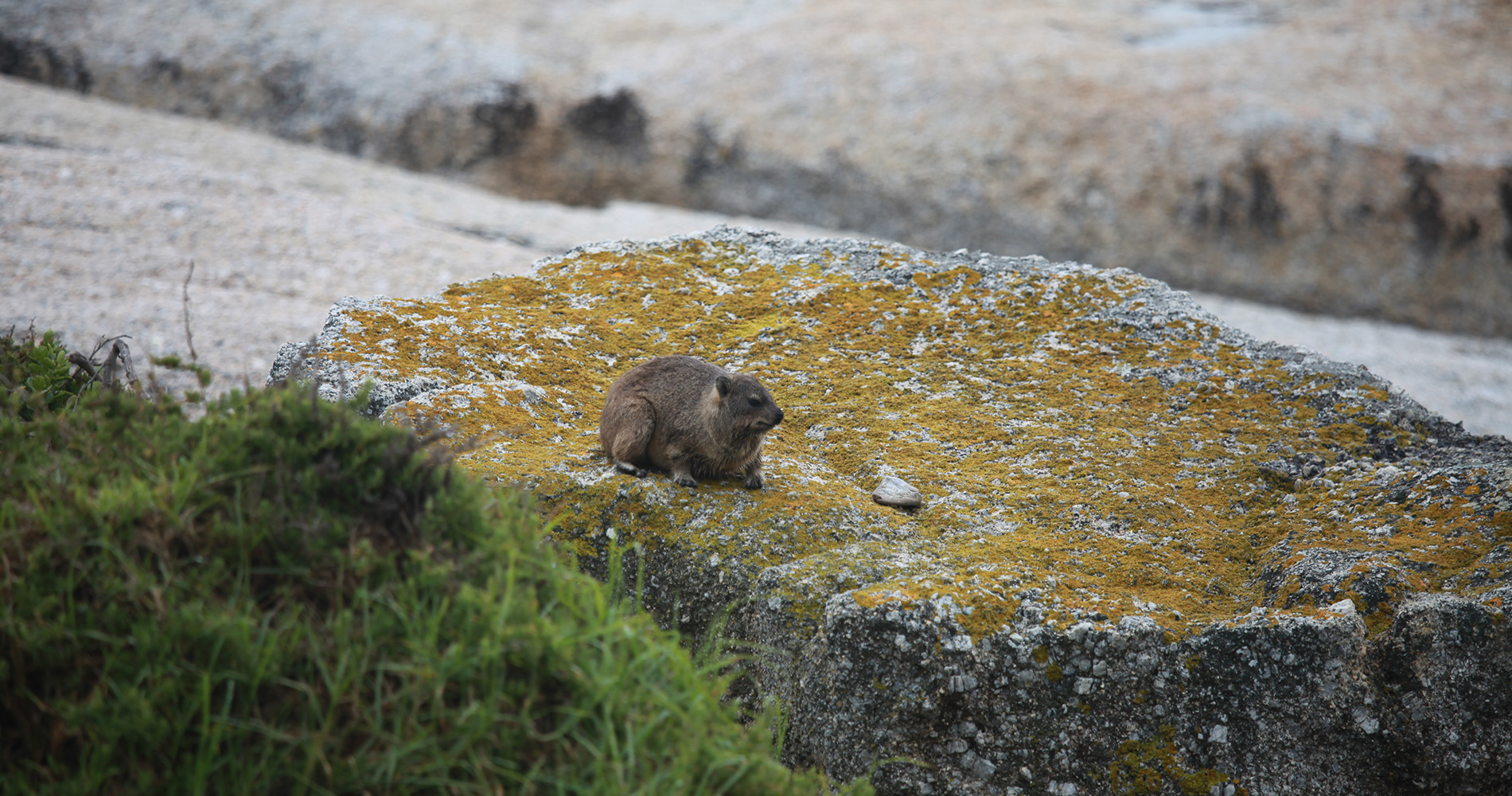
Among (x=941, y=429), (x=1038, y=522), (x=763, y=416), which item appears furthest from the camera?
(x=941, y=429)

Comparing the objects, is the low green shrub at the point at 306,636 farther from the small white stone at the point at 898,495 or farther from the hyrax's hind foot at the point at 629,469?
the small white stone at the point at 898,495

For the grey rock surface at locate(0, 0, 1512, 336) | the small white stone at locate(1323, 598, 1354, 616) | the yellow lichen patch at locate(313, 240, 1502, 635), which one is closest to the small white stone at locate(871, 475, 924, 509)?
the yellow lichen patch at locate(313, 240, 1502, 635)

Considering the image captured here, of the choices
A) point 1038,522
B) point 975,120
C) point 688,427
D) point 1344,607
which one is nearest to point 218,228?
point 688,427

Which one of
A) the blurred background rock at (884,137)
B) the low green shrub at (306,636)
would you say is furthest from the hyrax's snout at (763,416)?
the blurred background rock at (884,137)

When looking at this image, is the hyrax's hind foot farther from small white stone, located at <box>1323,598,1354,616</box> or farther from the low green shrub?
small white stone, located at <box>1323,598,1354,616</box>

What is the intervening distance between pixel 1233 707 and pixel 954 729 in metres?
1.29

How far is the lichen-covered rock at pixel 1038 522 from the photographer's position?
4.42 meters

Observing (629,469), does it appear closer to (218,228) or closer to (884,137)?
(218,228)

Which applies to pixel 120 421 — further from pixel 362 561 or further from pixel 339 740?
pixel 339 740

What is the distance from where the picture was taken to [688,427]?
581 centimetres

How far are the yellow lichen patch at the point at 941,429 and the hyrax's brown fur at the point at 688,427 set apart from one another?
0.18m

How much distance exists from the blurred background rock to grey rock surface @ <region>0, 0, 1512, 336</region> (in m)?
0.08

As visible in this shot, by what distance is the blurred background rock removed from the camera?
20.2 meters

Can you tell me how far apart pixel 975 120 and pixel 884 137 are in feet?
7.94
